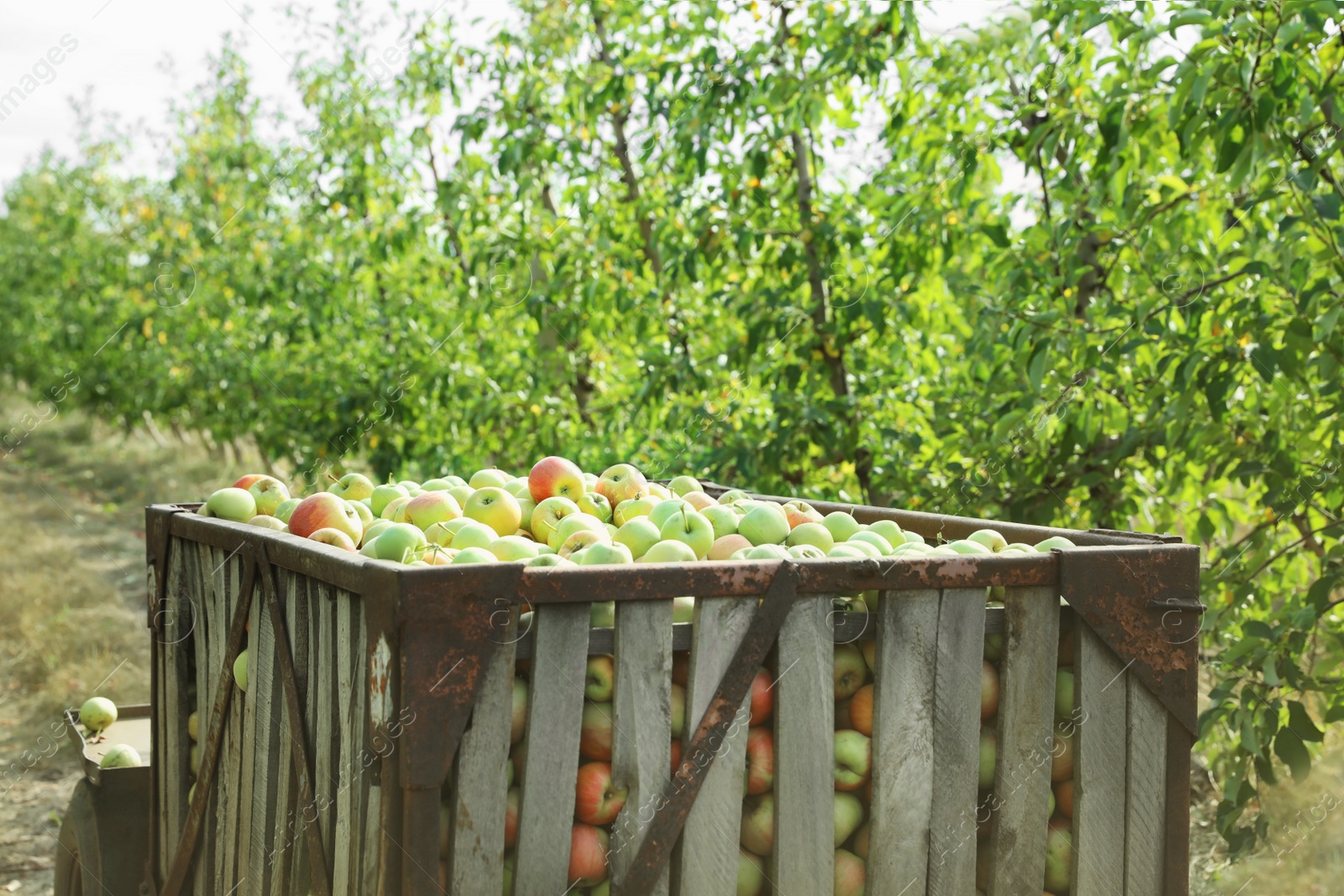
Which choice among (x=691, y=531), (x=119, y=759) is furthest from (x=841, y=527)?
(x=119, y=759)

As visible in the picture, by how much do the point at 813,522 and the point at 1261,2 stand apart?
6.13 feet

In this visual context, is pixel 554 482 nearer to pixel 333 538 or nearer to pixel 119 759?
pixel 333 538

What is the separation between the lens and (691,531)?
2086 mm

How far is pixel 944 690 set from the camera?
6.04 feet

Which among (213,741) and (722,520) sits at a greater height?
(722,520)

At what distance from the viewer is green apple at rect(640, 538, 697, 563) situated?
192cm

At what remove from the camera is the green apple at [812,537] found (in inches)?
86.0

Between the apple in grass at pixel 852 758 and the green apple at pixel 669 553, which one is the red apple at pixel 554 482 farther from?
the apple in grass at pixel 852 758

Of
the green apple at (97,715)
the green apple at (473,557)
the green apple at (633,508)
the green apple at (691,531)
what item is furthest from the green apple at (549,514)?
the green apple at (97,715)

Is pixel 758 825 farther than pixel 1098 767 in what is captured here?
No

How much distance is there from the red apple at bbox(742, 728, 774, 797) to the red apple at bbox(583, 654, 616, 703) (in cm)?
25

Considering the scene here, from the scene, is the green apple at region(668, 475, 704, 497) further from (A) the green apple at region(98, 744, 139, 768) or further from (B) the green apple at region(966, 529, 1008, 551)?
(A) the green apple at region(98, 744, 139, 768)

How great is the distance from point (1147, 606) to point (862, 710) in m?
0.57

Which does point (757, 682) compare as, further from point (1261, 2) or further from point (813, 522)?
point (1261, 2)
